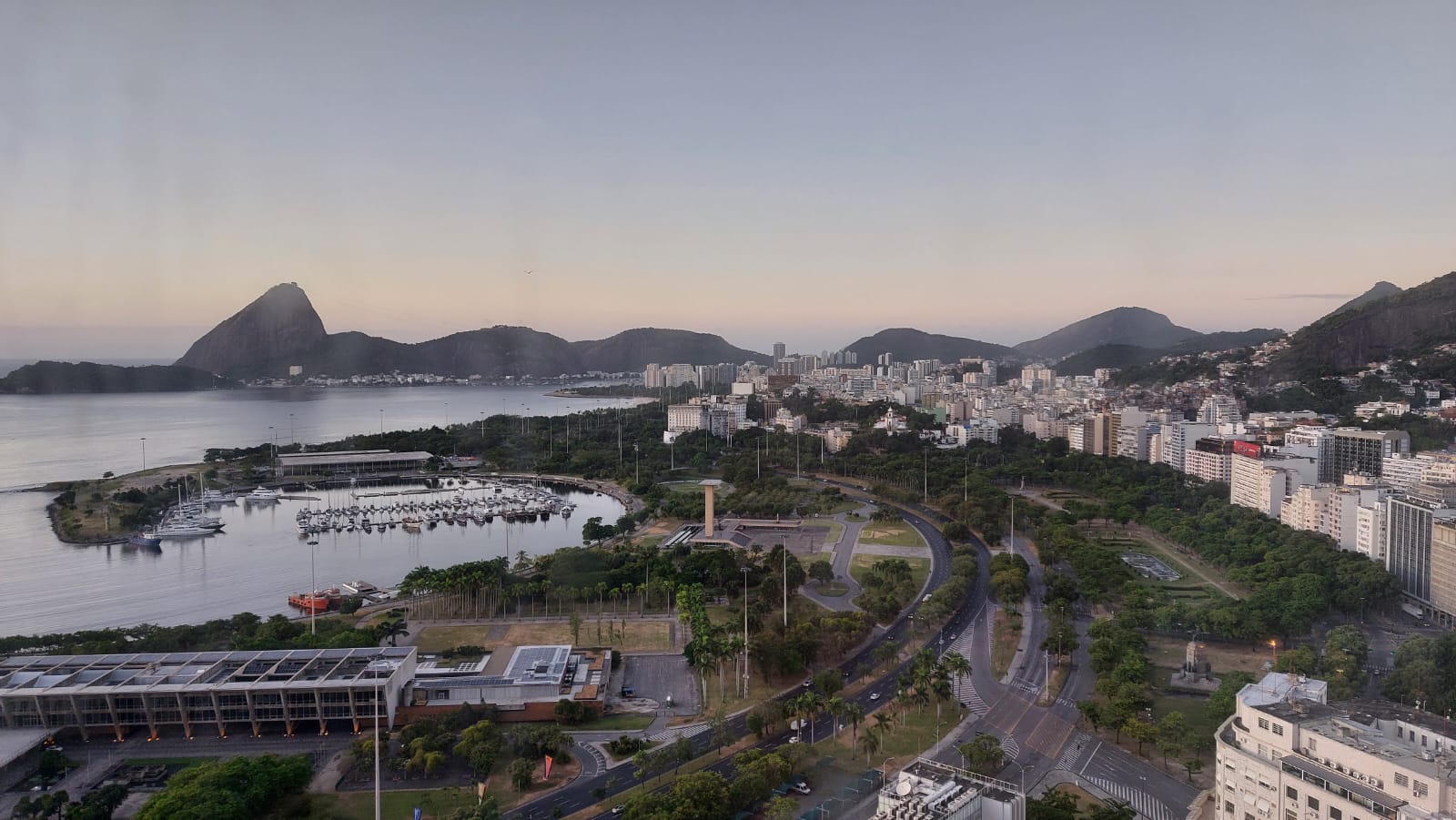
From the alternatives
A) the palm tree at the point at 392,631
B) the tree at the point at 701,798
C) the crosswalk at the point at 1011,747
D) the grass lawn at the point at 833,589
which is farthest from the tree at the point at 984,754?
the palm tree at the point at 392,631

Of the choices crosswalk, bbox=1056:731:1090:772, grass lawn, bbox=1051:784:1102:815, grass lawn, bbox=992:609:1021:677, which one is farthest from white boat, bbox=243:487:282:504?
grass lawn, bbox=1051:784:1102:815

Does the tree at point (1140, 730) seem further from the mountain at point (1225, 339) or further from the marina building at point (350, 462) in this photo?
the mountain at point (1225, 339)

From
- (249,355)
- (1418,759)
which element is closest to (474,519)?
(1418,759)

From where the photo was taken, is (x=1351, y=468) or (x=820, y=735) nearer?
(x=820, y=735)

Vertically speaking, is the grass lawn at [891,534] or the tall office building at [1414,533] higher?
the tall office building at [1414,533]

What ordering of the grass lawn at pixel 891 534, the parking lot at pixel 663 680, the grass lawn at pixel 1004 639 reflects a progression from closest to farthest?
the parking lot at pixel 663 680
the grass lawn at pixel 1004 639
the grass lawn at pixel 891 534

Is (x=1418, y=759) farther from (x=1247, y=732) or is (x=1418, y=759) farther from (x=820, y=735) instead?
(x=820, y=735)
